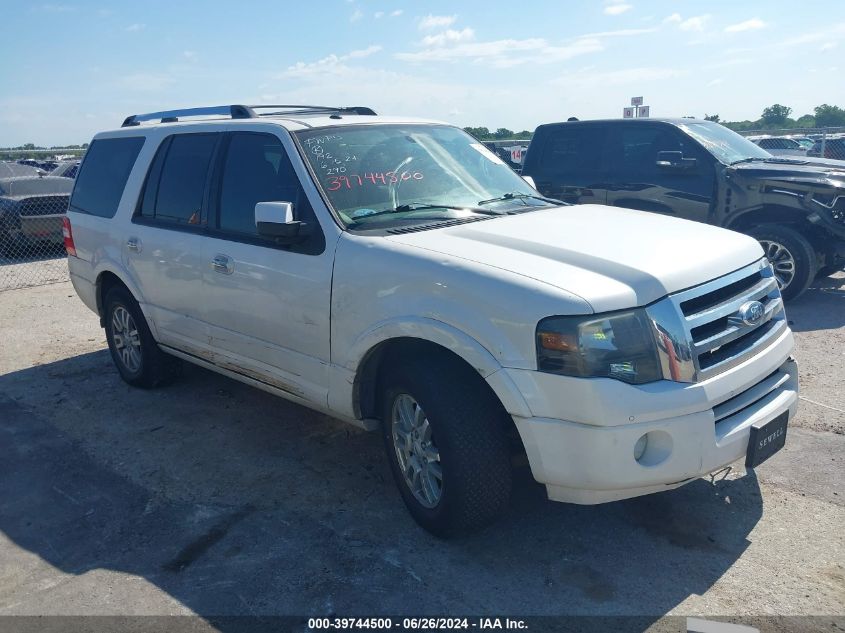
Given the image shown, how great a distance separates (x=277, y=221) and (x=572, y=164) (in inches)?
254

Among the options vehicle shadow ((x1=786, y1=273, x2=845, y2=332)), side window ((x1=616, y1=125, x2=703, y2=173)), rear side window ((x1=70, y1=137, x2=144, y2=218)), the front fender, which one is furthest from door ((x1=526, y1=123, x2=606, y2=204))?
the front fender

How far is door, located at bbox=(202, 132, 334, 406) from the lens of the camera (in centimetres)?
403

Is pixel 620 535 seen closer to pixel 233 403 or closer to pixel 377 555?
pixel 377 555

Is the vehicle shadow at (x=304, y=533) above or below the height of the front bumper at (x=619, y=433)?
below

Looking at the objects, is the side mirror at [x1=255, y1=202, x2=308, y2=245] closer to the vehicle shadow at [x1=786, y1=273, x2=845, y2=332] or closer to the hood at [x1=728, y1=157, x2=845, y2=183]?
the vehicle shadow at [x1=786, y1=273, x2=845, y2=332]

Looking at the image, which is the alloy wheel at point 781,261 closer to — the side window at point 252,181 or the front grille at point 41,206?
the side window at point 252,181

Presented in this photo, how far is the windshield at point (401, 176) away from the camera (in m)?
4.11

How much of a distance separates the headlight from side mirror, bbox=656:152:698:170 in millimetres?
6063

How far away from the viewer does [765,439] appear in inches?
133

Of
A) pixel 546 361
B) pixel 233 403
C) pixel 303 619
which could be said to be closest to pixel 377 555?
pixel 303 619

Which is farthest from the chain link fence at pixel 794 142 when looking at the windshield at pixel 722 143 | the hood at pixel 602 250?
the hood at pixel 602 250

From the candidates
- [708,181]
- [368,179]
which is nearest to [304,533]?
[368,179]

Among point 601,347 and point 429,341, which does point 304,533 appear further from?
point 601,347

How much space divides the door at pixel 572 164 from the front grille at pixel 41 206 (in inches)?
320
